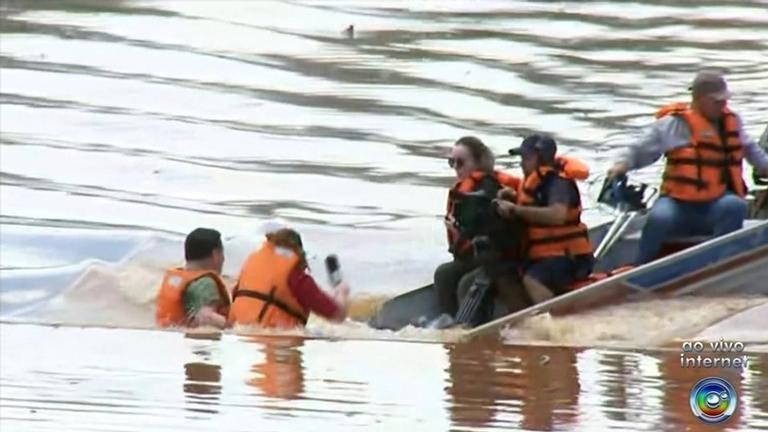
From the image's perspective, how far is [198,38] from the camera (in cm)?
2231

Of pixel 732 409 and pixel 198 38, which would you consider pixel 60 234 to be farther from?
pixel 198 38

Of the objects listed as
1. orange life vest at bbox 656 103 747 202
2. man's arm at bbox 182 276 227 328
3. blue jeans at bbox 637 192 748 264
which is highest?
orange life vest at bbox 656 103 747 202

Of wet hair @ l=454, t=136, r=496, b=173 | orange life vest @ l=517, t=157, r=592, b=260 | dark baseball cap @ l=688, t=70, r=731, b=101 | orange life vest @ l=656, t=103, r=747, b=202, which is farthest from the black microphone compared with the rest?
dark baseball cap @ l=688, t=70, r=731, b=101

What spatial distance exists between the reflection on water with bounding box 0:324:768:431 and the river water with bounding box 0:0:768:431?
0.02 metres

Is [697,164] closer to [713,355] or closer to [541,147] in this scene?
[541,147]

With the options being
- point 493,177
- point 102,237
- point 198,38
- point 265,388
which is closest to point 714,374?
point 265,388

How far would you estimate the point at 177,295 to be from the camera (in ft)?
33.6

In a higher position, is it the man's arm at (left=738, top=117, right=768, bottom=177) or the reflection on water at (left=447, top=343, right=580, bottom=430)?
the man's arm at (left=738, top=117, right=768, bottom=177)

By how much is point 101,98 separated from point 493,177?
367 inches

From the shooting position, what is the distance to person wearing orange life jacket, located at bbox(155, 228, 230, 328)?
10.1m

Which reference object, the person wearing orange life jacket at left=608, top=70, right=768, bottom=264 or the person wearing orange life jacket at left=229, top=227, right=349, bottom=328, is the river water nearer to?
the person wearing orange life jacket at left=229, top=227, right=349, bottom=328

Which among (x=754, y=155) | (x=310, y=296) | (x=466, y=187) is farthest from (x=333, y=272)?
(x=754, y=155)

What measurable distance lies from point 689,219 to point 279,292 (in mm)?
2215

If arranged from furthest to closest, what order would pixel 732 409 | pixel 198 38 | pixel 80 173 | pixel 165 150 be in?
pixel 198 38, pixel 165 150, pixel 80 173, pixel 732 409
